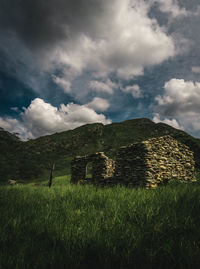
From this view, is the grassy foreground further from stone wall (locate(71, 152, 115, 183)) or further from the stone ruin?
stone wall (locate(71, 152, 115, 183))

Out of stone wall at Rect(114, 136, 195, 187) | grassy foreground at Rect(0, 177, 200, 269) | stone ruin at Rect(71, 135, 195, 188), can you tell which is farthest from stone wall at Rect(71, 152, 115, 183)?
grassy foreground at Rect(0, 177, 200, 269)

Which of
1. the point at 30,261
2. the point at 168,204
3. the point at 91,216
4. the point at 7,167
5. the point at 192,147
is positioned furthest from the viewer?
the point at 192,147

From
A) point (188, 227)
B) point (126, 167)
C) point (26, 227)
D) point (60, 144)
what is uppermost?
point (60, 144)

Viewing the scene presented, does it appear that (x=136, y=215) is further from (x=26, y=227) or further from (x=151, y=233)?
(x=26, y=227)

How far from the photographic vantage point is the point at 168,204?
2.60m

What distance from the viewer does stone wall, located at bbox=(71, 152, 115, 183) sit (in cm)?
1125

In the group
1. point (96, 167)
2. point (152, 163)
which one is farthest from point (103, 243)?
point (96, 167)

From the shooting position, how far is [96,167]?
38.7ft

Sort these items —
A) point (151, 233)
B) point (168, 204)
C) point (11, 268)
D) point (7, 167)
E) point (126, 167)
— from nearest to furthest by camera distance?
1. point (11, 268)
2. point (151, 233)
3. point (168, 204)
4. point (126, 167)
5. point (7, 167)

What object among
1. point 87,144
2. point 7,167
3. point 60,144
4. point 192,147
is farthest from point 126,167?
point 60,144

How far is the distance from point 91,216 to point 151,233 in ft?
3.17

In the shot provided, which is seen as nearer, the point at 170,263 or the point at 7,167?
the point at 170,263

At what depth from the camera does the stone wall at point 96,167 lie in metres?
11.3

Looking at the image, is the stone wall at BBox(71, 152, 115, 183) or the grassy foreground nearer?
the grassy foreground
